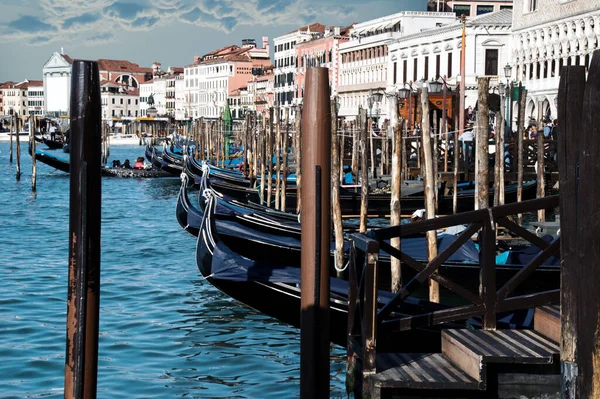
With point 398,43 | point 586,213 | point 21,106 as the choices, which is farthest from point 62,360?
point 21,106

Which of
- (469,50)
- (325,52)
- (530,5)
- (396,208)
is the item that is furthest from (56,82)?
(396,208)

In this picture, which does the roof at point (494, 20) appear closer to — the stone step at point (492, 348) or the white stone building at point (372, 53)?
the white stone building at point (372, 53)

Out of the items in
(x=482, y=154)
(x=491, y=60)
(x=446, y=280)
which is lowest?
(x=446, y=280)

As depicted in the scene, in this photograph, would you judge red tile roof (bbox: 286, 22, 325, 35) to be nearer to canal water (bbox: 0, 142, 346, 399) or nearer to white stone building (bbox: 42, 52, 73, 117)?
white stone building (bbox: 42, 52, 73, 117)

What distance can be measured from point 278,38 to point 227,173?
40.6 m

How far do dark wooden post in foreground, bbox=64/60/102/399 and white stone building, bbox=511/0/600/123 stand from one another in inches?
833

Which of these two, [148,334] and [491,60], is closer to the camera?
[148,334]

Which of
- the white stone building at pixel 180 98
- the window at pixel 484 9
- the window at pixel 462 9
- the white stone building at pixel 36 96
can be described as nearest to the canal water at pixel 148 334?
the window at pixel 462 9

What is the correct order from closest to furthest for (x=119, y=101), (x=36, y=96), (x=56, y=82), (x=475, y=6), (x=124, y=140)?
(x=475, y=6) < (x=124, y=140) < (x=56, y=82) < (x=119, y=101) < (x=36, y=96)

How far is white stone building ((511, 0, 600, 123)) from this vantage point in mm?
24125

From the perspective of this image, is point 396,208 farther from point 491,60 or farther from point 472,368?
point 491,60

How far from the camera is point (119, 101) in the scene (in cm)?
9200

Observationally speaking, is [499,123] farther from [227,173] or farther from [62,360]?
[227,173]

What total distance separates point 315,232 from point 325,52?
4468cm
